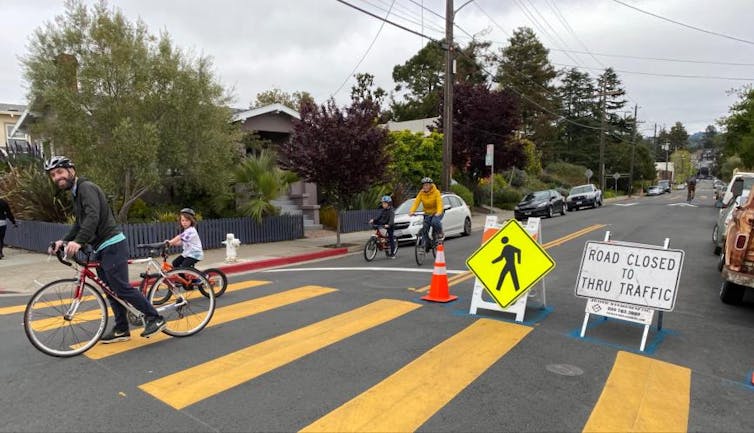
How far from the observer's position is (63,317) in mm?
Answer: 5090

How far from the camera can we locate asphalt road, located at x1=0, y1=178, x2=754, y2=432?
3682mm

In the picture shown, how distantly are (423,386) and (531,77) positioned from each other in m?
55.3

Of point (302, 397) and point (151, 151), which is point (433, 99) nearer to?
point (151, 151)

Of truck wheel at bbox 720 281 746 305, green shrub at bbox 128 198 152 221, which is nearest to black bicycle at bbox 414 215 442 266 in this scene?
truck wheel at bbox 720 281 746 305

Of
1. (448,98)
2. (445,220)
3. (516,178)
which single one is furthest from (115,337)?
(516,178)

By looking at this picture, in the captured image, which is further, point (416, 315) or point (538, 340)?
point (416, 315)

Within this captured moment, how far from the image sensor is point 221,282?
312 inches

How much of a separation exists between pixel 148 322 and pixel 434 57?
191 feet

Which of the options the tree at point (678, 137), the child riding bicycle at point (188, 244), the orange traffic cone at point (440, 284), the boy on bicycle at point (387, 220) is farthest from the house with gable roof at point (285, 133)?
the tree at point (678, 137)

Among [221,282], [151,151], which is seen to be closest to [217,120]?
[151,151]

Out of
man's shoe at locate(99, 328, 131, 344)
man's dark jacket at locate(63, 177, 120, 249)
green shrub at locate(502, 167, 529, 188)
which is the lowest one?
man's shoe at locate(99, 328, 131, 344)

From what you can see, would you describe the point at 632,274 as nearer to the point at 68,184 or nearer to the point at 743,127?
the point at 68,184

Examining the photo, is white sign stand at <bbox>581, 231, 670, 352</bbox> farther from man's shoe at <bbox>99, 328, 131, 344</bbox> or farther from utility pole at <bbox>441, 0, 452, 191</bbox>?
utility pole at <bbox>441, 0, 452, 191</bbox>

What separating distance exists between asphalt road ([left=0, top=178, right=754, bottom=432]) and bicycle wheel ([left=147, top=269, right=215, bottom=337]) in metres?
0.20
